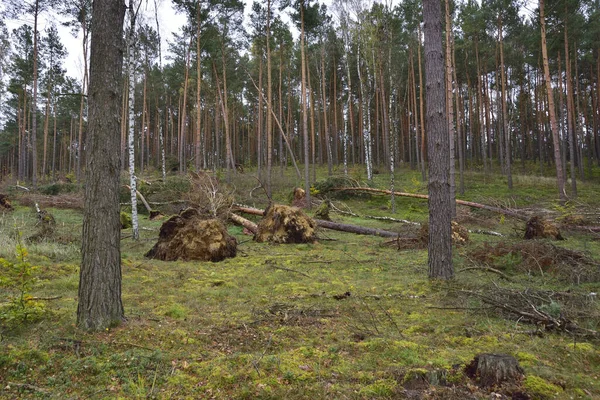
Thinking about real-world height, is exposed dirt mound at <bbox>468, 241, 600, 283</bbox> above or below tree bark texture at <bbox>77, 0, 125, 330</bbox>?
below

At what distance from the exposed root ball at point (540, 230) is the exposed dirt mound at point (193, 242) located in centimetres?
843

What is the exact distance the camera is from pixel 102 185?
3.47m

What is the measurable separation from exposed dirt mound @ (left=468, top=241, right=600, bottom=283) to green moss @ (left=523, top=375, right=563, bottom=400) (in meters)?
3.74

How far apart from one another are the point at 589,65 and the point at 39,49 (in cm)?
4654

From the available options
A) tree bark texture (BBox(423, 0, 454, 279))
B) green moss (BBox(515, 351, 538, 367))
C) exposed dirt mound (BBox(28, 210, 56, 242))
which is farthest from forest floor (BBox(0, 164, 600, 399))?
exposed dirt mound (BBox(28, 210, 56, 242))

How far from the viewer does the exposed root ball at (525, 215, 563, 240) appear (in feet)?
31.4

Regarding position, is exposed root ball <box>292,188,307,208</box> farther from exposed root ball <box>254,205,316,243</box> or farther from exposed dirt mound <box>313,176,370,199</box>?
exposed root ball <box>254,205,316,243</box>

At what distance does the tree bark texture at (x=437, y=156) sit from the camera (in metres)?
5.43

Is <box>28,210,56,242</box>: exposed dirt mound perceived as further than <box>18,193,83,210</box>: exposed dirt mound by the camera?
No

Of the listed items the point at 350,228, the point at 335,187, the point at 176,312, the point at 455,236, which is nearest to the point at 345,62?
the point at 335,187

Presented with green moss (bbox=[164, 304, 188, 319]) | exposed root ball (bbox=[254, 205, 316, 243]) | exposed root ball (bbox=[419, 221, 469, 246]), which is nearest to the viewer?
green moss (bbox=[164, 304, 188, 319])

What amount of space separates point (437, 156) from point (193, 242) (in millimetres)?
5811

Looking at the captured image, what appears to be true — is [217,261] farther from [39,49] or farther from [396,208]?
[39,49]

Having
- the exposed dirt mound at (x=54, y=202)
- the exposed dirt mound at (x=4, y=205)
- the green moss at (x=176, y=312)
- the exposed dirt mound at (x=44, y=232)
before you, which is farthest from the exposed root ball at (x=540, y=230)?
the exposed dirt mound at (x=4, y=205)
